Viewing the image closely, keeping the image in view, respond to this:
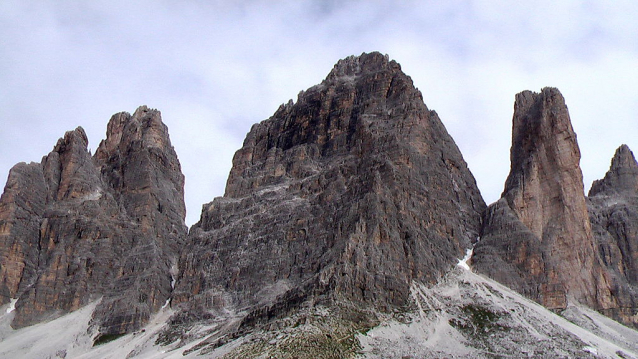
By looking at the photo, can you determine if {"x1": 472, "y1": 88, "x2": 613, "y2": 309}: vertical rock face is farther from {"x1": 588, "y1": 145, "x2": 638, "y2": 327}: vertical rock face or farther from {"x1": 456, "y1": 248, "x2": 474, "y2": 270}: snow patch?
{"x1": 588, "y1": 145, "x2": 638, "y2": 327}: vertical rock face

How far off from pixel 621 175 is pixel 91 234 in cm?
10914

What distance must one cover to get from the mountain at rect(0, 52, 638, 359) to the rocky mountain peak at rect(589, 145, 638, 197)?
42cm

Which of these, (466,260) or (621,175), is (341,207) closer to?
(466,260)

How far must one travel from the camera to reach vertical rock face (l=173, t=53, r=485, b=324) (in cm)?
13038

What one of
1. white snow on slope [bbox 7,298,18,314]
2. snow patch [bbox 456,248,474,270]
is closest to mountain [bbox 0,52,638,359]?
white snow on slope [bbox 7,298,18,314]

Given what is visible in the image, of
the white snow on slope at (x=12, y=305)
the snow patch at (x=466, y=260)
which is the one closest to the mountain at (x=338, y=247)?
the white snow on slope at (x=12, y=305)

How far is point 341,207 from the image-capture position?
5620 inches

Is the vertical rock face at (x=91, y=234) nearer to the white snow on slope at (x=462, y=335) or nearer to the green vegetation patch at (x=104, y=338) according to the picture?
the green vegetation patch at (x=104, y=338)

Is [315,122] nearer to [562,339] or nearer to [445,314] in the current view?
[445,314]

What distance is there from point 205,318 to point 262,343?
103 feet

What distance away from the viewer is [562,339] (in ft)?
382

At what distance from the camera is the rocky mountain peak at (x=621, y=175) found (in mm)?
169250

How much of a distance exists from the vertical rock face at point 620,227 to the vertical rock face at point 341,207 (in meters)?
23.2

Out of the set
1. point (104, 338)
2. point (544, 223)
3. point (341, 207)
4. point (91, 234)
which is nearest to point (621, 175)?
point (544, 223)
